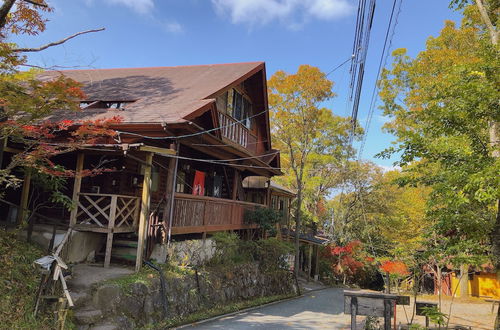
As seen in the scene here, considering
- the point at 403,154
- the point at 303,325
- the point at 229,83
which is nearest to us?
the point at 403,154

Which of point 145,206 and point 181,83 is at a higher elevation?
point 181,83

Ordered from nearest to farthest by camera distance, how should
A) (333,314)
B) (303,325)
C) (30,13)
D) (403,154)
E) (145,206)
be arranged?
(403,154) < (30,13) < (145,206) < (303,325) < (333,314)

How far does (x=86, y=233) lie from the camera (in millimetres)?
9805

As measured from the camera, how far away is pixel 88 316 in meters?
6.97

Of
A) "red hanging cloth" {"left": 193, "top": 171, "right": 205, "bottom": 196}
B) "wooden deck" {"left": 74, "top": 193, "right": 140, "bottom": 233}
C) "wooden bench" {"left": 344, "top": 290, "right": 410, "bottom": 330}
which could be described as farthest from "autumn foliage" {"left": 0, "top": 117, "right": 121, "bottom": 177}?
"wooden bench" {"left": 344, "top": 290, "right": 410, "bottom": 330}

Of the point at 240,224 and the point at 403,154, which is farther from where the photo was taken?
the point at 240,224

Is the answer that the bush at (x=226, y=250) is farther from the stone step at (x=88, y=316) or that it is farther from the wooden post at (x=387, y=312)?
the wooden post at (x=387, y=312)

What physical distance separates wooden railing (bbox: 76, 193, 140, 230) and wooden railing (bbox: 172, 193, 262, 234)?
50.4 inches

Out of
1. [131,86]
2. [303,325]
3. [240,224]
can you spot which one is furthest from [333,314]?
[131,86]

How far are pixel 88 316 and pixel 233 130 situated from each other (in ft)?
32.7

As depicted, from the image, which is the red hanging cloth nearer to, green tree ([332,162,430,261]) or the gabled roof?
the gabled roof

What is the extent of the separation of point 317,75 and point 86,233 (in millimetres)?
16316

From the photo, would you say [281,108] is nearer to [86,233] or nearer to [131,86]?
[131,86]

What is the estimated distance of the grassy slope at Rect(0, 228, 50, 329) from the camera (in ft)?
20.1
